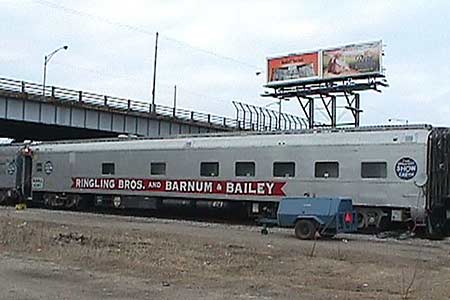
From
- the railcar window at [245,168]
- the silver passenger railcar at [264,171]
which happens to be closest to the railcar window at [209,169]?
the silver passenger railcar at [264,171]

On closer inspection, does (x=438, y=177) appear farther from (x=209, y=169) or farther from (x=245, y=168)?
(x=209, y=169)

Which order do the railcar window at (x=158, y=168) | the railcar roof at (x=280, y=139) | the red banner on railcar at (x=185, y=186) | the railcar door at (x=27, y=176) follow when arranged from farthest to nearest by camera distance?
the railcar door at (x=27, y=176), the railcar window at (x=158, y=168), the red banner on railcar at (x=185, y=186), the railcar roof at (x=280, y=139)

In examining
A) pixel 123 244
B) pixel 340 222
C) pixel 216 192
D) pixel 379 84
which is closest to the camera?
pixel 123 244

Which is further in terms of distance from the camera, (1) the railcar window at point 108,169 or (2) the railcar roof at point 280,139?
(1) the railcar window at point 108,169

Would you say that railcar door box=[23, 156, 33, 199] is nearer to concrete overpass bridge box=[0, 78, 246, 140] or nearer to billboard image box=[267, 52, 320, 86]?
concrete overpass bridge box=[0, 78, 246, 140]

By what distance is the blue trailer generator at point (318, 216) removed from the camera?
20859mm

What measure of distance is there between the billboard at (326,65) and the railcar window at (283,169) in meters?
34.6

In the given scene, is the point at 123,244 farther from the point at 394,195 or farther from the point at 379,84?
the point at 379,84

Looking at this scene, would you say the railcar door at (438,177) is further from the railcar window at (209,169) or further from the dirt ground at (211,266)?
the railcar window at (209,169)

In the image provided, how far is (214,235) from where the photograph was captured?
73.2 feet

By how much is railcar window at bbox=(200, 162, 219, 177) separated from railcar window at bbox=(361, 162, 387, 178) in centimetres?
682

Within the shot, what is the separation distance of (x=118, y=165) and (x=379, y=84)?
32.6 metres

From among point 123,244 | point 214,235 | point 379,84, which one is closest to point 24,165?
point 214,235

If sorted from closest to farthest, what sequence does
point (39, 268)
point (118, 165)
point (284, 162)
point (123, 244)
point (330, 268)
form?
point (39, 268)
point (330, 268)
point (123, 244)
point (284, 162)
point (118, 165)
